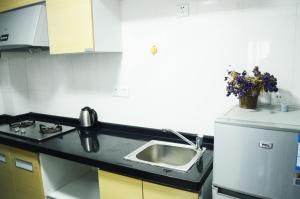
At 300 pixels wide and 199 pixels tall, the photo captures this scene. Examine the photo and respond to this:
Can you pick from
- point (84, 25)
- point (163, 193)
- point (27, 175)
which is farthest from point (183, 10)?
point (27, 175)

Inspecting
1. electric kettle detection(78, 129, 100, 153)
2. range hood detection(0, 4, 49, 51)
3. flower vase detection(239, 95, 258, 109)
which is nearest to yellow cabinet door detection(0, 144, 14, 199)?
electric kettle detection(78, 129, 100, 153)

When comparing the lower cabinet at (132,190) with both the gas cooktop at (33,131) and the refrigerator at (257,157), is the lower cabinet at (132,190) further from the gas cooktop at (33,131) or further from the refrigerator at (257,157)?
the gas cooktop at (33,131)

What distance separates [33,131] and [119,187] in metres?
1.15

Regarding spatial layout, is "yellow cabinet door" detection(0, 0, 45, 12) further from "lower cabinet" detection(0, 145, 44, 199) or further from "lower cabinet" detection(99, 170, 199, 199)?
"lower cabinet" detection(99, 170, 199, 199)

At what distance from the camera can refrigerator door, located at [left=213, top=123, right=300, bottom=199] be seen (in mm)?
976

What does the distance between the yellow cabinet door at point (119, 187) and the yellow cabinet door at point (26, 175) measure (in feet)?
2.15

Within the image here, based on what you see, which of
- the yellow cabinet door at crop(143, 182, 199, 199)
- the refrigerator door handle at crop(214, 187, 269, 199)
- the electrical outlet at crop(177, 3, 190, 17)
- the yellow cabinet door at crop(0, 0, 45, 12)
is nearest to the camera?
the refrigerator door handle at crop(214, 187, 269, 199)

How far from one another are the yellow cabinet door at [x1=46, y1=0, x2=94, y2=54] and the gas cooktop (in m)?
0.71

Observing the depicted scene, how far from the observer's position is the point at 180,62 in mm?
1718

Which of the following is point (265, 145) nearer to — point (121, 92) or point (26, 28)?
point (121, 92)

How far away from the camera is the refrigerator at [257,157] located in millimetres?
973

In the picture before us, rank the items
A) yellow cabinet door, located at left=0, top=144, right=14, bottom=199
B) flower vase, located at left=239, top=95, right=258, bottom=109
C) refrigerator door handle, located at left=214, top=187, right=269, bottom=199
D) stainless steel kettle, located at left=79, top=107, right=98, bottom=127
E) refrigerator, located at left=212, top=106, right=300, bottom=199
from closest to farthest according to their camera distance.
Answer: refrigerator, located at left=212, top=106, right=300, bottom=199 < refrigerator door handle, located at left=214, top=187, right=269, bottom=199 < flower vase, located at left=239, top=95, right=258, bottom=109 < yellow cabinet door, located at left=0, top=144, right=14, bottom=199 < stainless steel kettle, located at left=79, top=107, right=98, bottom=127

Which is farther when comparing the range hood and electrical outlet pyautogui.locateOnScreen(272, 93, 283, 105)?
the range hood

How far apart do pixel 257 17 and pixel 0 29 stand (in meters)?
2.09
